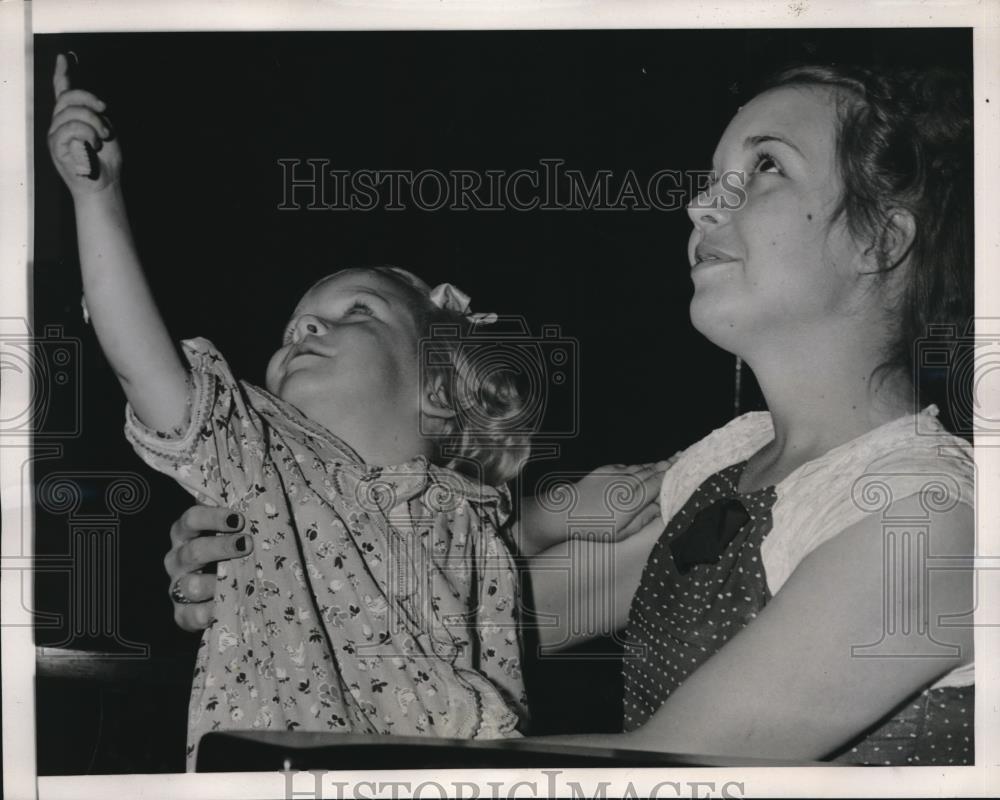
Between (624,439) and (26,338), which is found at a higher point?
(26,338)

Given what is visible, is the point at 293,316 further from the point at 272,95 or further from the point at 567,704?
the point at 567,704

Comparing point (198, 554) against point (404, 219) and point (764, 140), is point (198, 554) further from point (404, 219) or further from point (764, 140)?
point (764, 140)

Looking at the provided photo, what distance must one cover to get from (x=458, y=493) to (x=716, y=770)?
1.98ft

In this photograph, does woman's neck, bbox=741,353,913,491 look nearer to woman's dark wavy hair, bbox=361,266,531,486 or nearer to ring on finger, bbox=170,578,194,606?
woman's dark wavy hair, bbox=361,266,531,486

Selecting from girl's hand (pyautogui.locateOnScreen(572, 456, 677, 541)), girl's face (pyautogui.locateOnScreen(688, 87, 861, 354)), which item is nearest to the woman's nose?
girl's face (pyautogui.locateOnScreen(688, 87, 861, 354))

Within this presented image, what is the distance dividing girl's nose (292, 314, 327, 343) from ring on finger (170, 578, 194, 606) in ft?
1.42

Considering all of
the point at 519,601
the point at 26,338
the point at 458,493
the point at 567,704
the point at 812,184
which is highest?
the point at 812,184

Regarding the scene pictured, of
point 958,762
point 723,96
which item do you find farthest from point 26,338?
point 958,762

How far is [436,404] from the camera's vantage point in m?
1.65

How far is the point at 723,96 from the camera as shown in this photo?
1.67m

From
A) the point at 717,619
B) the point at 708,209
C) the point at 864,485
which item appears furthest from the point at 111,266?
the point at 864,485

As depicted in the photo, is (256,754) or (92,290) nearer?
(256,754)

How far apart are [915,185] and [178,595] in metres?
1.35

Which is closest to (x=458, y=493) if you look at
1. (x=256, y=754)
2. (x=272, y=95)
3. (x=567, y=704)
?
(x=567, y=704)
